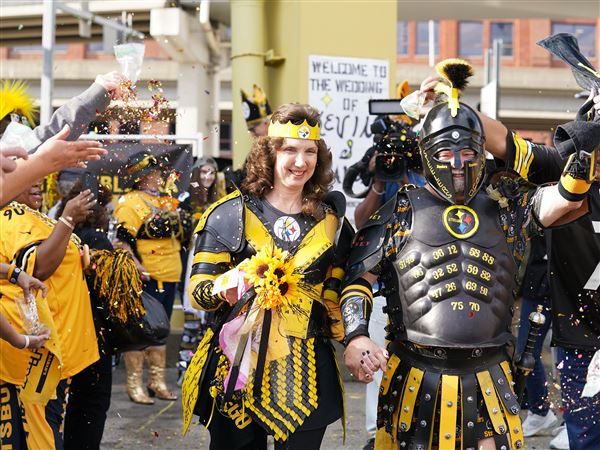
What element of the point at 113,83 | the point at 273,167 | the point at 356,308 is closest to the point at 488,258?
the point at 356,308

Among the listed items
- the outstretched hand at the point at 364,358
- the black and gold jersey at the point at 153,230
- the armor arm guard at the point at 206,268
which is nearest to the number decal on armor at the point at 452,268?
the outstretched hand at the point at 364,358

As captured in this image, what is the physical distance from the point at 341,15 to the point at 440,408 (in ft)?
17.7

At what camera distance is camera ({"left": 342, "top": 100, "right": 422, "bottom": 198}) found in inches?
206

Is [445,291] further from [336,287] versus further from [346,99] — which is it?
[346,99]

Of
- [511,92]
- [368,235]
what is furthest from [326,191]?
[511,92]

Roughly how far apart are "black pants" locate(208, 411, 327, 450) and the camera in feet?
6.58

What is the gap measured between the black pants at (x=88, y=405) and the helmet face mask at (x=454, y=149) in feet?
7.02

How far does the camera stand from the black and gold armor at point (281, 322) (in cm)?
380

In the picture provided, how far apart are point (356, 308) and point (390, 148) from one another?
1.83m

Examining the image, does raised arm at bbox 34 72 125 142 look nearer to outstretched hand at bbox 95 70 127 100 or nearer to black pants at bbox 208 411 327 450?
outstretched hand at bbox 95 70 127 100

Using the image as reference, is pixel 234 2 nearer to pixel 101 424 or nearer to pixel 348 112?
pixel 348 112

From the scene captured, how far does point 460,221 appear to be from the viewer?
12.6 ft

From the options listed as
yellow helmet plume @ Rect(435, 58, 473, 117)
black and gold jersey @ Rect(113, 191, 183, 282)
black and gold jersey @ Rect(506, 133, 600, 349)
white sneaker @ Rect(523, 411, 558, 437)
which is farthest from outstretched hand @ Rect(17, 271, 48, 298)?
white sneaker @ Rect(523, 411, 558, 437)

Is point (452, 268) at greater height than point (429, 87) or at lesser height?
lesser
